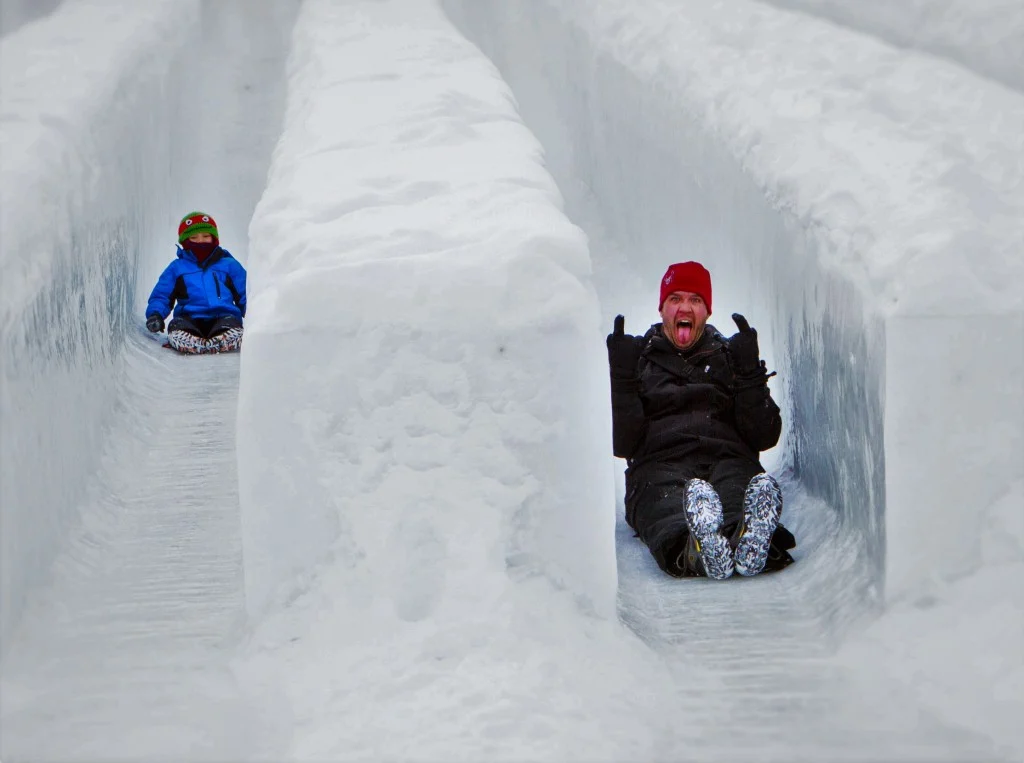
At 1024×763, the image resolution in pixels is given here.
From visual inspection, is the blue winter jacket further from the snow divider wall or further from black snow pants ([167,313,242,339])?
the snow divider wall

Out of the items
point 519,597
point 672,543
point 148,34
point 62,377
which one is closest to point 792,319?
point 672,543

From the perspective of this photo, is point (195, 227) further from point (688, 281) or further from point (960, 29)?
point (960, 29)

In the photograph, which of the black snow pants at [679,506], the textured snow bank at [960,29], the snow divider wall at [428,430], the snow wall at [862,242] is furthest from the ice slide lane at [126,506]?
the textured snow bank at [960,29]

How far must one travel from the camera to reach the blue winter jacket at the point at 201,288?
4.86 m

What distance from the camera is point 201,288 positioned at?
5008 millimetres

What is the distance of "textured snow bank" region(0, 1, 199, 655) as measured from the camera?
256 cm

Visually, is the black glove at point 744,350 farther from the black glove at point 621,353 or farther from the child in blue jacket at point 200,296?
the child in blue jacket at point 200,296

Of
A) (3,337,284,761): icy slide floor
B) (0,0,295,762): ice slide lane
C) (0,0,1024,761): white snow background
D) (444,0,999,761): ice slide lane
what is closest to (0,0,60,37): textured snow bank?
(0,0,295,762): ice slide lane

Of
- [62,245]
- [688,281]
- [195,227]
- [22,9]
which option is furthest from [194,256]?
[688,281]

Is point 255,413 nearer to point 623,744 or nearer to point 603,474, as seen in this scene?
point 603,474

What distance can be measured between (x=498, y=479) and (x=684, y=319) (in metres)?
1.03

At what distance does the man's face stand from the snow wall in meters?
0.29

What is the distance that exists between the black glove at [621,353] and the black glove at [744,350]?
0.27 meters

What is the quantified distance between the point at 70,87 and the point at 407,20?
2.12 m
